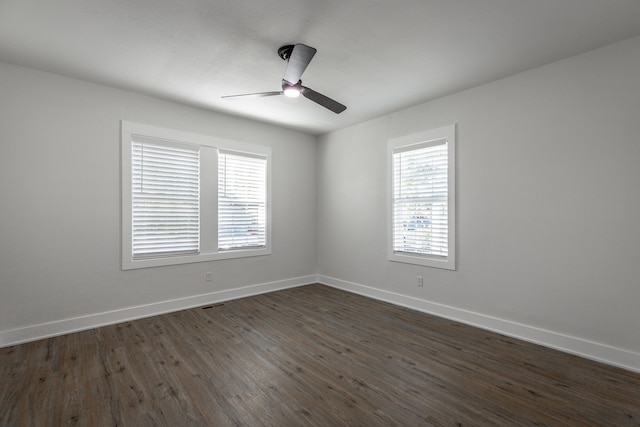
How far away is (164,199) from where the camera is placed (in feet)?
13.3

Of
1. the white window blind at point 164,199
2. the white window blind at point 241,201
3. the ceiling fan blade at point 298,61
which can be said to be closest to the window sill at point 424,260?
the white window blind at point 241,201

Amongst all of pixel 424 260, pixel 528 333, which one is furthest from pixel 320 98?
pixel 528 333

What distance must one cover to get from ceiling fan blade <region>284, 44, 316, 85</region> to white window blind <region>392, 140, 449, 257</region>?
7.17ft

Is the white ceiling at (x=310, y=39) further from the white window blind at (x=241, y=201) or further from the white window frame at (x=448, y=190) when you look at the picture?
the white window blind at (x=241, y=201)

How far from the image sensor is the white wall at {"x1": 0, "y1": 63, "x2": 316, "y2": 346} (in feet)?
10.2

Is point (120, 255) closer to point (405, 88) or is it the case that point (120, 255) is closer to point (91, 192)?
point (91, 192)

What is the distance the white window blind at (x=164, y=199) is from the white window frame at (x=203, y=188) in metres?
0.06

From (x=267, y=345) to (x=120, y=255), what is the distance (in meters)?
2.17

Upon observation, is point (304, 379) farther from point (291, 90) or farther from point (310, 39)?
point (310, 39)

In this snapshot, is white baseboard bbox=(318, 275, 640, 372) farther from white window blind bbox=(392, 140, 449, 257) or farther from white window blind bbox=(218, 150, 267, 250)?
white window blind bbox=(218, 150, 267, 250)

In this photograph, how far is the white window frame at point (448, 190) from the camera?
3.78 m

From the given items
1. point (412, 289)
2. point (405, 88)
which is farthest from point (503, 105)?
point (412, 289)

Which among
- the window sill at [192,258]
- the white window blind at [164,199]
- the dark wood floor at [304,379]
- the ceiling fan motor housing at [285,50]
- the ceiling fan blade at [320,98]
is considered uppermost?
the ceiling fan motor housing at [285,50]

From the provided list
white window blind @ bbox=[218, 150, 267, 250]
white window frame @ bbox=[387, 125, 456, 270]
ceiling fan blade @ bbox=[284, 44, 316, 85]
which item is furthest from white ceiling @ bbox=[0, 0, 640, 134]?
white window blind @ bbox=[218, 150, 267, 250]
